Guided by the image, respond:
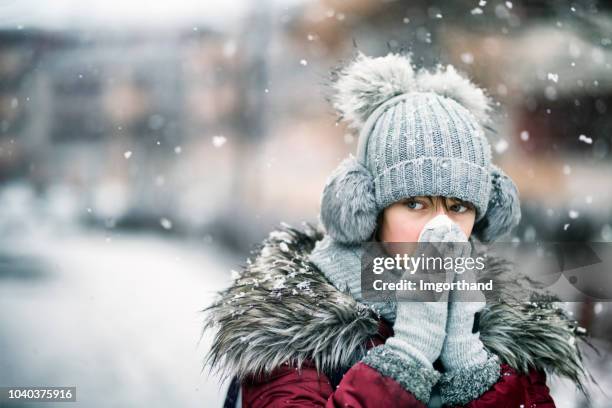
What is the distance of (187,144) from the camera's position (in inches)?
111

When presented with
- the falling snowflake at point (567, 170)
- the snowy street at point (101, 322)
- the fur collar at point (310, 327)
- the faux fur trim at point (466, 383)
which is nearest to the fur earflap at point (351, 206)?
the fur collar at point (310, 327)

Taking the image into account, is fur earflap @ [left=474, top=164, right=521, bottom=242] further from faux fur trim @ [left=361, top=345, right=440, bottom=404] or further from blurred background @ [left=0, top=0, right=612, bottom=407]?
blurred background @ [left=0, top=0, right=612, bottom=407]

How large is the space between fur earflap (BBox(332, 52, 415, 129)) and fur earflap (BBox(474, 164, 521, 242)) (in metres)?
0.29

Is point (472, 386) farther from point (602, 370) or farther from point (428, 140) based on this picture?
Answer: point (602, 370)

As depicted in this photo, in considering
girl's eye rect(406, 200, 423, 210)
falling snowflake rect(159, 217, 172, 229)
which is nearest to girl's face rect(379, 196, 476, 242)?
girl's eye rect(406, 200, 423, 210)

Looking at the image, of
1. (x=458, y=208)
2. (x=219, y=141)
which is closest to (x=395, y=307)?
(x=458, y=208)

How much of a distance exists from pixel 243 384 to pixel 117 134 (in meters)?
1.72

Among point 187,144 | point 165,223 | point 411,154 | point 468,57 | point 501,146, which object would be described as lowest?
point 411,154

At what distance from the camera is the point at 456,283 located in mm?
1227

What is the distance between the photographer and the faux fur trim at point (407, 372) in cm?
111

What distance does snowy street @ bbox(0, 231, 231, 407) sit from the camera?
237 cm

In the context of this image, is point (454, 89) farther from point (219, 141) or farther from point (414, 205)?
point (219, 141)

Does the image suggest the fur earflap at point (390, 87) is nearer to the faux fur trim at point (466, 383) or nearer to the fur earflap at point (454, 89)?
the fur earflap at point (454, 89)

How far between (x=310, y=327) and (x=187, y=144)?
175 cm
